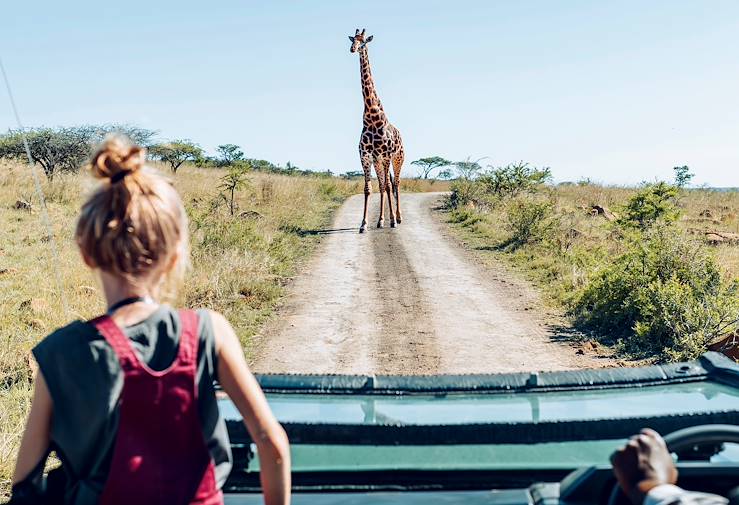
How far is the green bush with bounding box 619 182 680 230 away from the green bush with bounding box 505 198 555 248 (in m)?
1.22

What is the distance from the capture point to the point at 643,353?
6.57 metres

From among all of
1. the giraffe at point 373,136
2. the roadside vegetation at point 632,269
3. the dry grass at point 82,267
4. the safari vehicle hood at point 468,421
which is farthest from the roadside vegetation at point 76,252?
the roadside vegetation at point 632,269

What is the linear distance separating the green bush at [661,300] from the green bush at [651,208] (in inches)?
112

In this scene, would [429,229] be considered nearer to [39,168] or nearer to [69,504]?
[39,168]

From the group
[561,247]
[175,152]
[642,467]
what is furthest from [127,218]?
[175,152]

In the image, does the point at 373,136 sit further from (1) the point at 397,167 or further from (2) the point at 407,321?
(2) the point at 407,321

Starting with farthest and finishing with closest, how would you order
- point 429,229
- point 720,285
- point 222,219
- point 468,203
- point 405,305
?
point 468,203, point 429,229, point 222,219, point 405,305, point 720,285

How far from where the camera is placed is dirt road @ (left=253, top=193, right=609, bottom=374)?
6527 millimetres

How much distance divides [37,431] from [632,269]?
723cm

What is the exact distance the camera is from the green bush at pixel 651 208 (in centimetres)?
1138

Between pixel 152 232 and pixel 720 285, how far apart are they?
270 inches

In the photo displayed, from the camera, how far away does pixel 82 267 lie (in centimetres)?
926

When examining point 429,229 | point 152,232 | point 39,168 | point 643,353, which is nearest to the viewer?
point 152,232

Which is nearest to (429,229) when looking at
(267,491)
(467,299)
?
(467,299)
